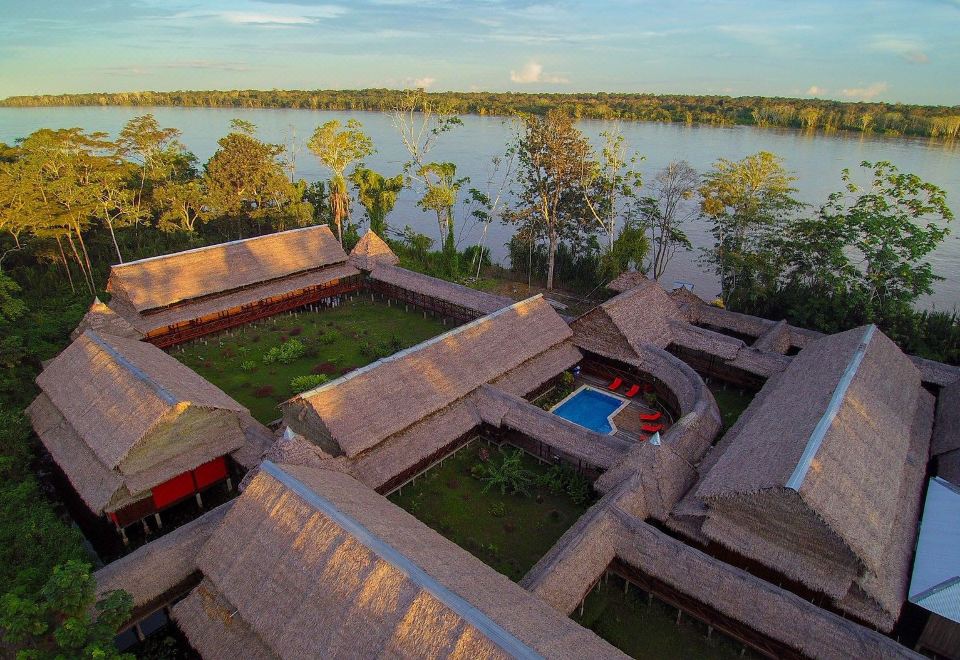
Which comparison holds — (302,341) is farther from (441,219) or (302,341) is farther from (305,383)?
(441,219)

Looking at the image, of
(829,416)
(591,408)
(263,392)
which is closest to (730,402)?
(591,408)

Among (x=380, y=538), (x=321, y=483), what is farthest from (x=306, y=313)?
(x=380, y=538)

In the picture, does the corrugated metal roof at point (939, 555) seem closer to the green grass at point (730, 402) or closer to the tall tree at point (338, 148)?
the green grass at point (730, 402)

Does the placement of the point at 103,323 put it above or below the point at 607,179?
below

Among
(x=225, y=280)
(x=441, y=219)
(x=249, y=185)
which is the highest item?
(x=249, y=185)

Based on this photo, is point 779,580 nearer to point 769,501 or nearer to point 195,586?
point 769,501

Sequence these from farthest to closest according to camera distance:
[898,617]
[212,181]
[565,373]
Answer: [212,181] < [565,373] < [898,617]
